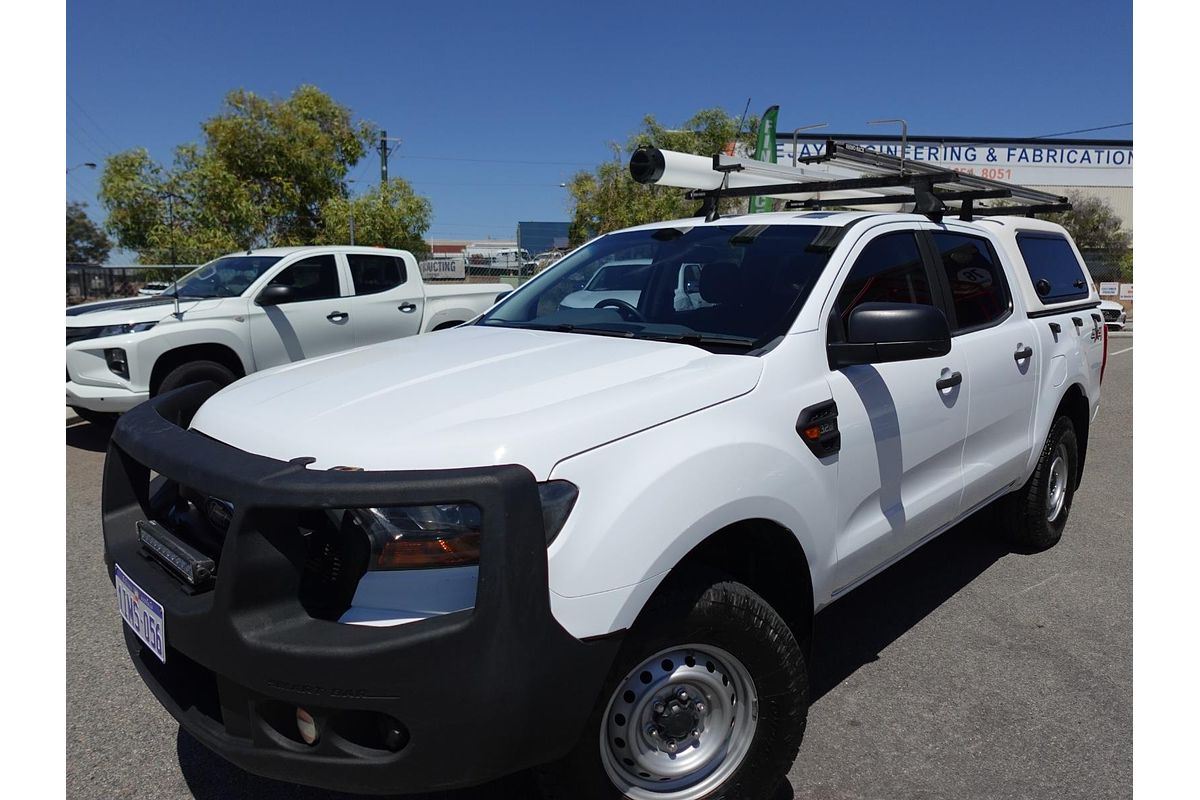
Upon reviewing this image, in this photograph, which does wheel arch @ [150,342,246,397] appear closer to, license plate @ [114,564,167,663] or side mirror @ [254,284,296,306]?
side mirror @ [254,284,296,306]

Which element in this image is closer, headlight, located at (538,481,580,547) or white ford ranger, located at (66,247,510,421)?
headlight, located at (538,481,580,547)

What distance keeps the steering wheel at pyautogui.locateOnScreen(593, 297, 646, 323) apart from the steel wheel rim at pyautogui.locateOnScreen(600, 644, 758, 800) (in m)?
1.40

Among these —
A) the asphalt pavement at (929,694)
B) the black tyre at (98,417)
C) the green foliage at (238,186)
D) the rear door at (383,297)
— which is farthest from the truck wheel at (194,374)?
the green foliage at (238,186)

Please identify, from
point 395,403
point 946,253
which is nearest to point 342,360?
point 395,403

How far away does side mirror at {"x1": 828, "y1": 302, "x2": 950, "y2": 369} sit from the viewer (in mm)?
2658

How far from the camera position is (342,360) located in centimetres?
298

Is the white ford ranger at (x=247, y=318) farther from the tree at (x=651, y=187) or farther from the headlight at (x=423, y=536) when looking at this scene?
the tree at (x=651, y=187)

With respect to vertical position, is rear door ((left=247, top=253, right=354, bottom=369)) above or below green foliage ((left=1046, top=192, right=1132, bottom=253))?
below

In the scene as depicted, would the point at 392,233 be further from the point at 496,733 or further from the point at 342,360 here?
the point at 496,733

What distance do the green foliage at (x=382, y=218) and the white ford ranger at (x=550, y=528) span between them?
1617cm

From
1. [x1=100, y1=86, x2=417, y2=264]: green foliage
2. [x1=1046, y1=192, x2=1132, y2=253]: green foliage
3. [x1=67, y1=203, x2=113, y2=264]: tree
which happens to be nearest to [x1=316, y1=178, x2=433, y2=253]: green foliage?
[x1=100, y1=86, x2=417, y2=264]: green foliage

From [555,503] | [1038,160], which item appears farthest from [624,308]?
[1038,160]

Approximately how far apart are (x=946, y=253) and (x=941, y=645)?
1.72 meters

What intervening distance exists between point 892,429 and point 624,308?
44.3 inches
